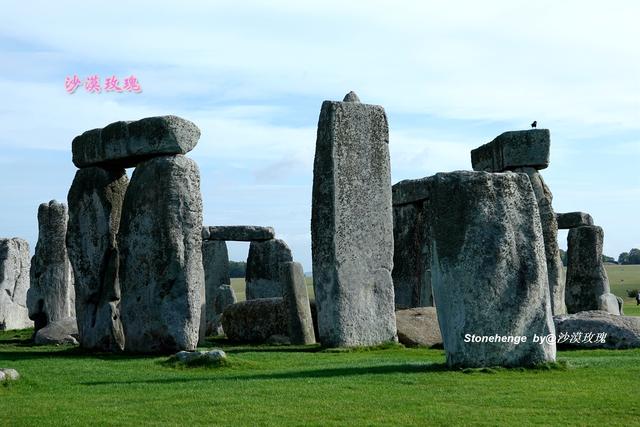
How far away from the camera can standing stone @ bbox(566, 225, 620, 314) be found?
25.4 meters

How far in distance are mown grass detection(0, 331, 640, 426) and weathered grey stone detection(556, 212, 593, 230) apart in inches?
493

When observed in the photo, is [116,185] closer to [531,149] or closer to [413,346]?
[413,346]

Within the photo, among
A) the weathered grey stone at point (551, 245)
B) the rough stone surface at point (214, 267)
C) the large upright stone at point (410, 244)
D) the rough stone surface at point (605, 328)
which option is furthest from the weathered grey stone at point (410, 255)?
the rough stone surface at point (605, 328)

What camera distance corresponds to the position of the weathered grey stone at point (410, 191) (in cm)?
2355

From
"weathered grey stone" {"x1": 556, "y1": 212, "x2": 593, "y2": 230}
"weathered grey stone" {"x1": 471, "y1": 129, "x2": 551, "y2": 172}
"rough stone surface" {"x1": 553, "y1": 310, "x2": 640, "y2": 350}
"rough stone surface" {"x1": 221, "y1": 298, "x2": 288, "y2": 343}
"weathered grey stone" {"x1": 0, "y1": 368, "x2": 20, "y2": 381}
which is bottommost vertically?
"weathered grey stone" {"x1": 0, "y1": 368, "x2": 20, "y2": 381}

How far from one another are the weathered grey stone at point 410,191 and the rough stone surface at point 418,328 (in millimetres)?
5159

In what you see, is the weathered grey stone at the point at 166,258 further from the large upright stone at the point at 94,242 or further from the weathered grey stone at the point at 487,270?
the weathered grey stone at the point at 487,270

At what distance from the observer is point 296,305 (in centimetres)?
1859

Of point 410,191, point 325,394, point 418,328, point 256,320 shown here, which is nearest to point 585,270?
point 410,191

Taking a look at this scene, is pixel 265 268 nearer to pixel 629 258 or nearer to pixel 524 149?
pixel 524 149

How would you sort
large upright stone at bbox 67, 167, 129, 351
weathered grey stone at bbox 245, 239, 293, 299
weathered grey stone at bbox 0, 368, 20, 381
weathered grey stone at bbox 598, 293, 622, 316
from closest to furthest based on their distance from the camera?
weathered grey stone at bbox 0, 368, 20, 381 → large upright stone at bbox 67, 167, 129, 351 → weathered grey stone at bbox 598, 293, 622, 316 → weathered grey stone at bbox 245, 239, 293, 299

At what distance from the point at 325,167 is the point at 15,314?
14.6m

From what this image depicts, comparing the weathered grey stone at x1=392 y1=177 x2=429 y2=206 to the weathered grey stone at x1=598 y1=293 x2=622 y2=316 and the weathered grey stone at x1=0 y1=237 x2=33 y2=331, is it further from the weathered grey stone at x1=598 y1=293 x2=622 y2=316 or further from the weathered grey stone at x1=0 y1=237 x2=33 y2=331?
the weathered grey stone at x1=0 y1=237 x2=33 y2=331

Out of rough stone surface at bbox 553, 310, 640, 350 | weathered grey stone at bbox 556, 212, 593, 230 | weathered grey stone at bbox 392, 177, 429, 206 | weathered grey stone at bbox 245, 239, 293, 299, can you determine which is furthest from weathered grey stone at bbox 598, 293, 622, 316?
weathered grey stone at bbox 245, 239, 293, 299
